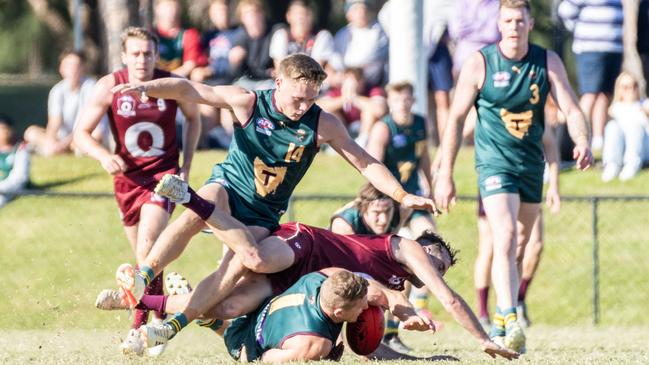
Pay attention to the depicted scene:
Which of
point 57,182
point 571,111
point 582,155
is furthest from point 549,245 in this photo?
point 57,182

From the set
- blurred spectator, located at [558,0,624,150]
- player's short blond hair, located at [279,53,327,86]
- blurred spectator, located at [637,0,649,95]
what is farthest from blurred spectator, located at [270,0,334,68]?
player's short blond hair, located at [279,53,327,86]

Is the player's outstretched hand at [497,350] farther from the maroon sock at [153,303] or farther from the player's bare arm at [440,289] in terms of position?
the maroon sock at [153,303]

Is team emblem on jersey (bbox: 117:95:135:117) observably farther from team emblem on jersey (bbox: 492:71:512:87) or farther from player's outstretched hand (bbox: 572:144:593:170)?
player's outstretched hand (bbox: 572:144:593:170)

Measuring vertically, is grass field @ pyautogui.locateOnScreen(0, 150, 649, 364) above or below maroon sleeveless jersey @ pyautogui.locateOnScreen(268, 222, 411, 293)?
below

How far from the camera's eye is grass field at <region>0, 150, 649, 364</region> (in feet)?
42.7

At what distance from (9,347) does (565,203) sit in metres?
6.92

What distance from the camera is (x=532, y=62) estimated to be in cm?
994

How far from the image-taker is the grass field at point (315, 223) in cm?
1301

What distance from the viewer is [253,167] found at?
912 cm

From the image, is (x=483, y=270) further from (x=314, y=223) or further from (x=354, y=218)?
(x=314, y=223)

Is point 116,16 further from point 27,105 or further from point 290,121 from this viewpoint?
point 27,105

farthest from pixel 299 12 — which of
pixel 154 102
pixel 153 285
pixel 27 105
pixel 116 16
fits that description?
pixel 27 105

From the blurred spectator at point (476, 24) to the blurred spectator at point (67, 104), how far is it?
4401 millimetres

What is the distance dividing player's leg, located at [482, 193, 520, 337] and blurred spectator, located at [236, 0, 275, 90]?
693 centimetres
